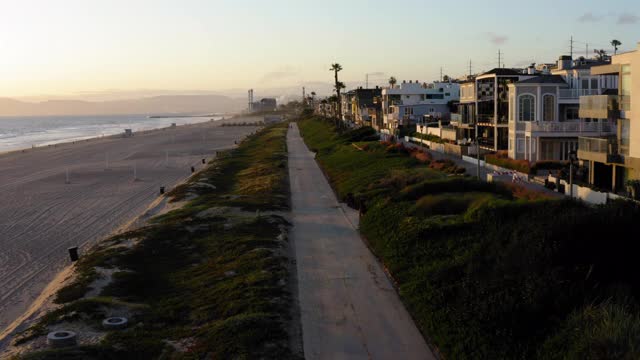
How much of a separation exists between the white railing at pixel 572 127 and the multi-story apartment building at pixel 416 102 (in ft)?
133

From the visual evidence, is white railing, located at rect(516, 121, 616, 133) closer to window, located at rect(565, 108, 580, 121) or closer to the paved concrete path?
window, located at rect(565, 108, 580, 121)

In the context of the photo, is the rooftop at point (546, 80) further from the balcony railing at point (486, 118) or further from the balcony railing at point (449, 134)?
the balcony railing at point (449, 134)

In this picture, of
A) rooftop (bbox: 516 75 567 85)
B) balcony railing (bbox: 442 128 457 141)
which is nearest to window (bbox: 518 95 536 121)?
rooftop (bbox: 516 75 567 85)

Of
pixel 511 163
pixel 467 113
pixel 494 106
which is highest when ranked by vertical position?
pixel 494 106

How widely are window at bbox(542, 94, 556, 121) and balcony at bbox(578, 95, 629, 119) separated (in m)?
13.6

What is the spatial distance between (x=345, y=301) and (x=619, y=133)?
16508mm

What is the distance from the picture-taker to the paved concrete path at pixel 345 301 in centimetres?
1401

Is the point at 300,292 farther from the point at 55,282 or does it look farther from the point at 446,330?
the point at 55,282

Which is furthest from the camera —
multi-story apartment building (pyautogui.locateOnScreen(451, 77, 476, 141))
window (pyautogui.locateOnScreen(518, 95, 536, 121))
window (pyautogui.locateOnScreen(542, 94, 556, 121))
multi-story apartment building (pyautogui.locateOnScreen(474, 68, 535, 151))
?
multi-story apartment building (pyautogui.locateOnScreen(451, 77, 476, 141))

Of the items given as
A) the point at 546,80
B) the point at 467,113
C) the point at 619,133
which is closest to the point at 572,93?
the point at 546,80

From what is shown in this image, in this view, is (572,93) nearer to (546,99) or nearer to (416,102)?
(546,99)

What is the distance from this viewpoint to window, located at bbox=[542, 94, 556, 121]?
144 feet

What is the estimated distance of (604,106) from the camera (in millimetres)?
28406

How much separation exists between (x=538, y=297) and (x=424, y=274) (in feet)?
14.6
